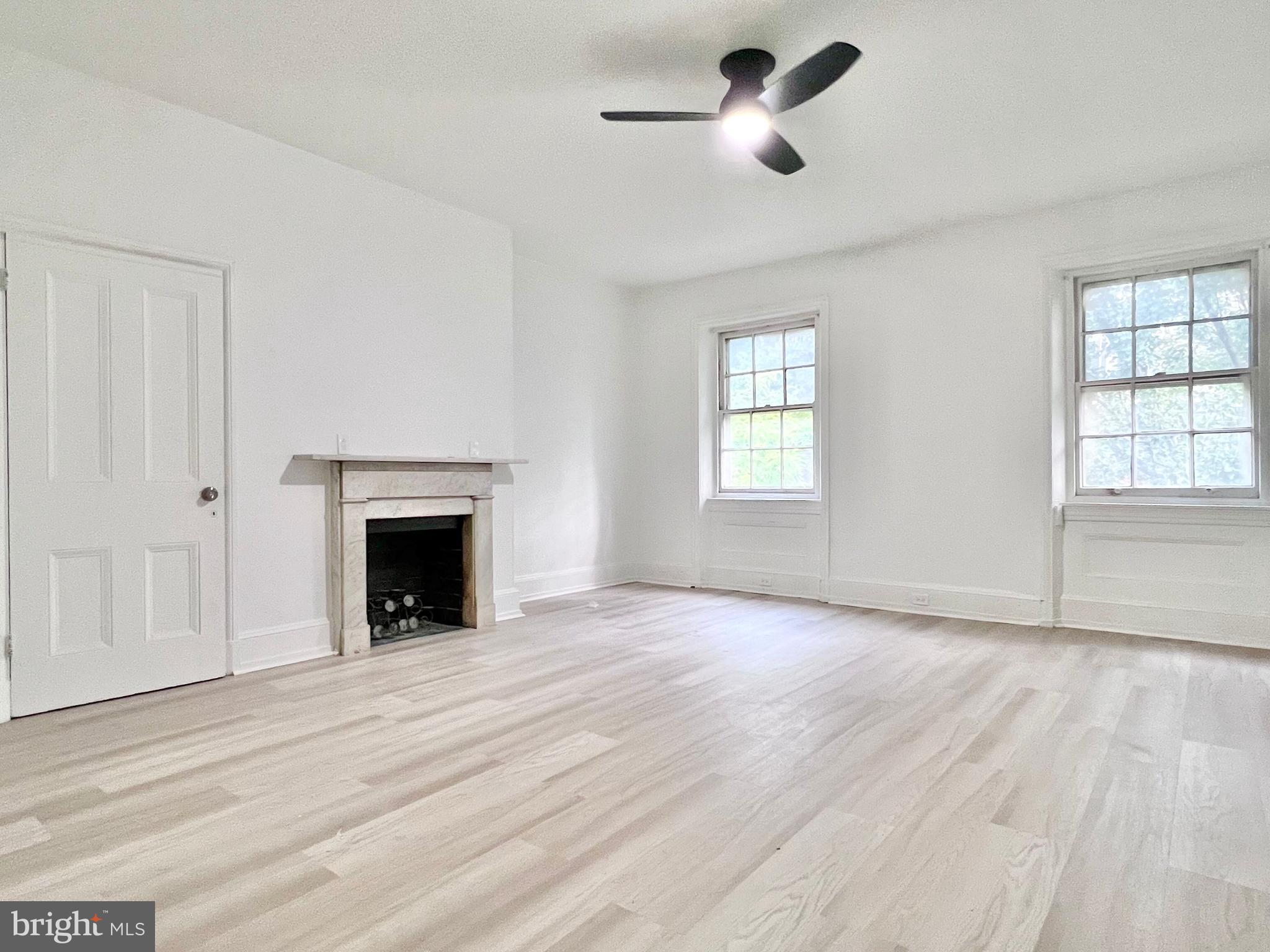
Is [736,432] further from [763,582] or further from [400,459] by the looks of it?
[400,459]

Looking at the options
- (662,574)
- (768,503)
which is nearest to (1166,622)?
(768,503)

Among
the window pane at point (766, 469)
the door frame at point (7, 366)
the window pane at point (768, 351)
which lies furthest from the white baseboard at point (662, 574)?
the door frame at point (7, 366)

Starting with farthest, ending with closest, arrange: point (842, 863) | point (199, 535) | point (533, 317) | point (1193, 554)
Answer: point (533, 317), point (1193, 554), point (199, 535), point (842, 863)

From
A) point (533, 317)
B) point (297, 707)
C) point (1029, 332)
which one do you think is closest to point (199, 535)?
point (297, 707)

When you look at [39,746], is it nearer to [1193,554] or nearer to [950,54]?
[950,54]

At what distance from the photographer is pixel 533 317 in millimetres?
6199

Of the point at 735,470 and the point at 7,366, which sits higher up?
the point at 7,366

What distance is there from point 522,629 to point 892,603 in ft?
9.15

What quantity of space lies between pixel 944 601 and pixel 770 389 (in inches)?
89.2

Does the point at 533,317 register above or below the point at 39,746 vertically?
above

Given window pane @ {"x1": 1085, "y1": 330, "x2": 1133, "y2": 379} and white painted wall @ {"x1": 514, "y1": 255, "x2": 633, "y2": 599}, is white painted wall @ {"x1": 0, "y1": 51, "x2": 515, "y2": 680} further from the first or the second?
window pane @ {"x1": 1085, "y1": 330, "x2": 1133, "y2": 379}

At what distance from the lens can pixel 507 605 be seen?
527 cm

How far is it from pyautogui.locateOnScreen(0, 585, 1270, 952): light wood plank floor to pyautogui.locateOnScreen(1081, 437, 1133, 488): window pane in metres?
1.41

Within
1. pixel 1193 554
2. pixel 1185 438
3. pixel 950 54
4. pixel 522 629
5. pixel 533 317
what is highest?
pixel 950 54
